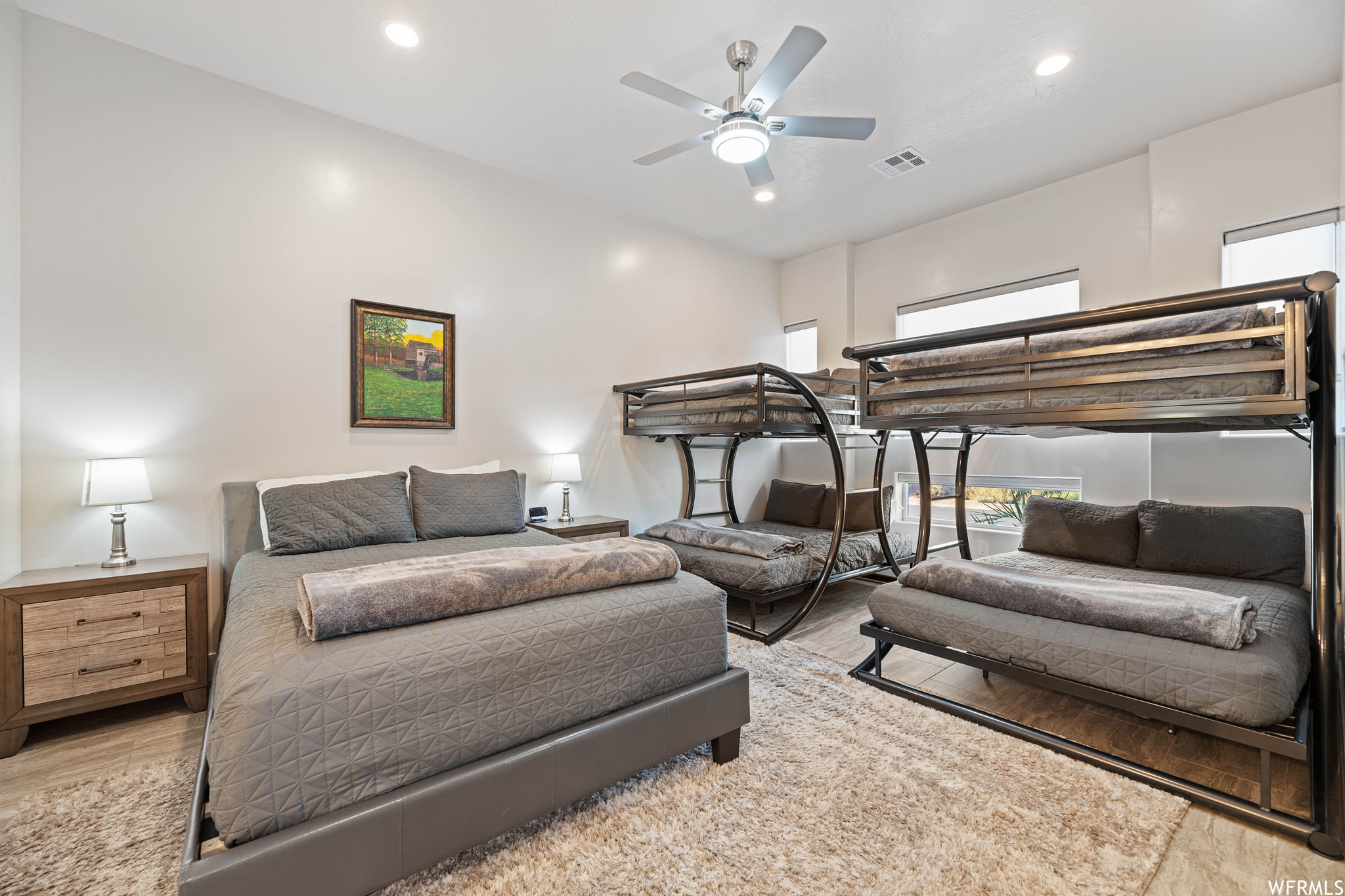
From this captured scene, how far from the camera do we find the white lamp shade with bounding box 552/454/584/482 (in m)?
3.80

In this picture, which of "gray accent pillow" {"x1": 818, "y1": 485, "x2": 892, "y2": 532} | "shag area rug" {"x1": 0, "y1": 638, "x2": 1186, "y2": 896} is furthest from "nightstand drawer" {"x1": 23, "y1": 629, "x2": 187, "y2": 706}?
"gray accent pillow" {"x1": 818, "y1": 485, "x2": 892, "y2": 532}

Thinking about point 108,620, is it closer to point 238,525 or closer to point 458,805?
point 238,525

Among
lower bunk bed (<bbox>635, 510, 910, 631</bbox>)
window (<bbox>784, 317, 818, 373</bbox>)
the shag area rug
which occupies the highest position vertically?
window (<bbox>784, 317, 818, 373</bbox>)

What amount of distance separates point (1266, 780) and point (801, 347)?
4415 mm

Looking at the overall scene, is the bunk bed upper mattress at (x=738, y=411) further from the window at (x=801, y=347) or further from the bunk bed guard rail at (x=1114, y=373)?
the window at (x=801, y=347)

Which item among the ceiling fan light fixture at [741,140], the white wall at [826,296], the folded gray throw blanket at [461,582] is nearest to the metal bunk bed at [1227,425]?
the ceiling fan light fixture at [741,140]

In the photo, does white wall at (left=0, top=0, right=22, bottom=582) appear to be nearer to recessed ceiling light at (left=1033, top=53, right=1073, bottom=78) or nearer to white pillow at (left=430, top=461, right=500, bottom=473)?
white pillow at (left=430, top=461, right=500, bottom=473)

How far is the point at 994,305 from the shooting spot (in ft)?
14.0

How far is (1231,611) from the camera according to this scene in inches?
68.5

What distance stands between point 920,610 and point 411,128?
3714 mm

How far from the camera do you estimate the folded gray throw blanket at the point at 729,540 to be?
331cm

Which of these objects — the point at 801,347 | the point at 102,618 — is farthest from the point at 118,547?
the point at 801,347

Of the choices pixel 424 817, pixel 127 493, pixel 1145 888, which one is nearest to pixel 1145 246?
pixel 1145 888

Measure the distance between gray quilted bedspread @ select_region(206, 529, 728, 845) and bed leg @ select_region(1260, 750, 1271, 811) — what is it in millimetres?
1539
